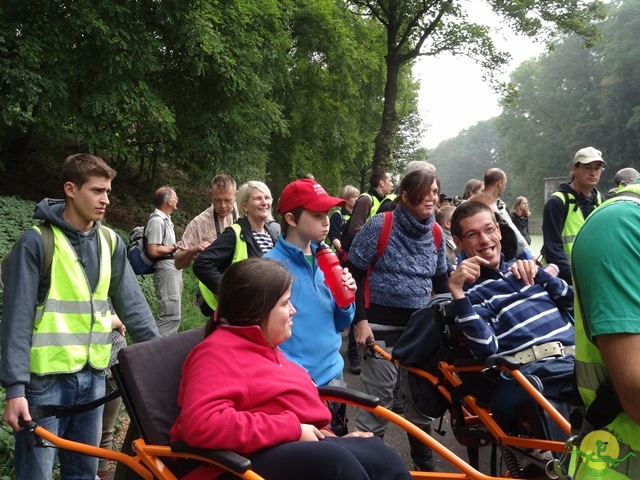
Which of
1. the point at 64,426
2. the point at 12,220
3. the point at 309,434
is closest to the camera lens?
the point at 309,434

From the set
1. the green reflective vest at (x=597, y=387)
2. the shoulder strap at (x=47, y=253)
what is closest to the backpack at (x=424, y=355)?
the green reflective vest at (x=597, y=387)

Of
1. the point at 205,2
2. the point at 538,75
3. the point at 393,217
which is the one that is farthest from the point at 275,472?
the point at 538,75

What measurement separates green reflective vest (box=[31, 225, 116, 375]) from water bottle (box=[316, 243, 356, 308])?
118cm

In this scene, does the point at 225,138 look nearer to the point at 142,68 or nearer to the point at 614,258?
the point at 142,68

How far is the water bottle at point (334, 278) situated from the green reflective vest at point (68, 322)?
118 centimetres

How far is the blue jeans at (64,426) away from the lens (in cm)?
268

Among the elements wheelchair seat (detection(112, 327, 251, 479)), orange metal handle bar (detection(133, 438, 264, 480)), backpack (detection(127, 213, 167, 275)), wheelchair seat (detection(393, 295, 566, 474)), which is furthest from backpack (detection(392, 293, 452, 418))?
backpack (detection(127, 213, 167, 275))

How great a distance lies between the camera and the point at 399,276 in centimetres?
400

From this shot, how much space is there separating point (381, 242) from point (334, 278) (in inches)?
39.5

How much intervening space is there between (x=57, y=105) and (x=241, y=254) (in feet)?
22.9

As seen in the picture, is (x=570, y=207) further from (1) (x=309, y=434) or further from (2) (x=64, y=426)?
(2) (x=64, y=426)

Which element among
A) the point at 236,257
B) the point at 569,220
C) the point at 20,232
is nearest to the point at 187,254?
the point at 236,257

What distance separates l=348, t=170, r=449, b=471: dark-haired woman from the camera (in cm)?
388

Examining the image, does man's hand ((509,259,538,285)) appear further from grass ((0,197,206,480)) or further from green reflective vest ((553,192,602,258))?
grass ((0,197,206,480))
